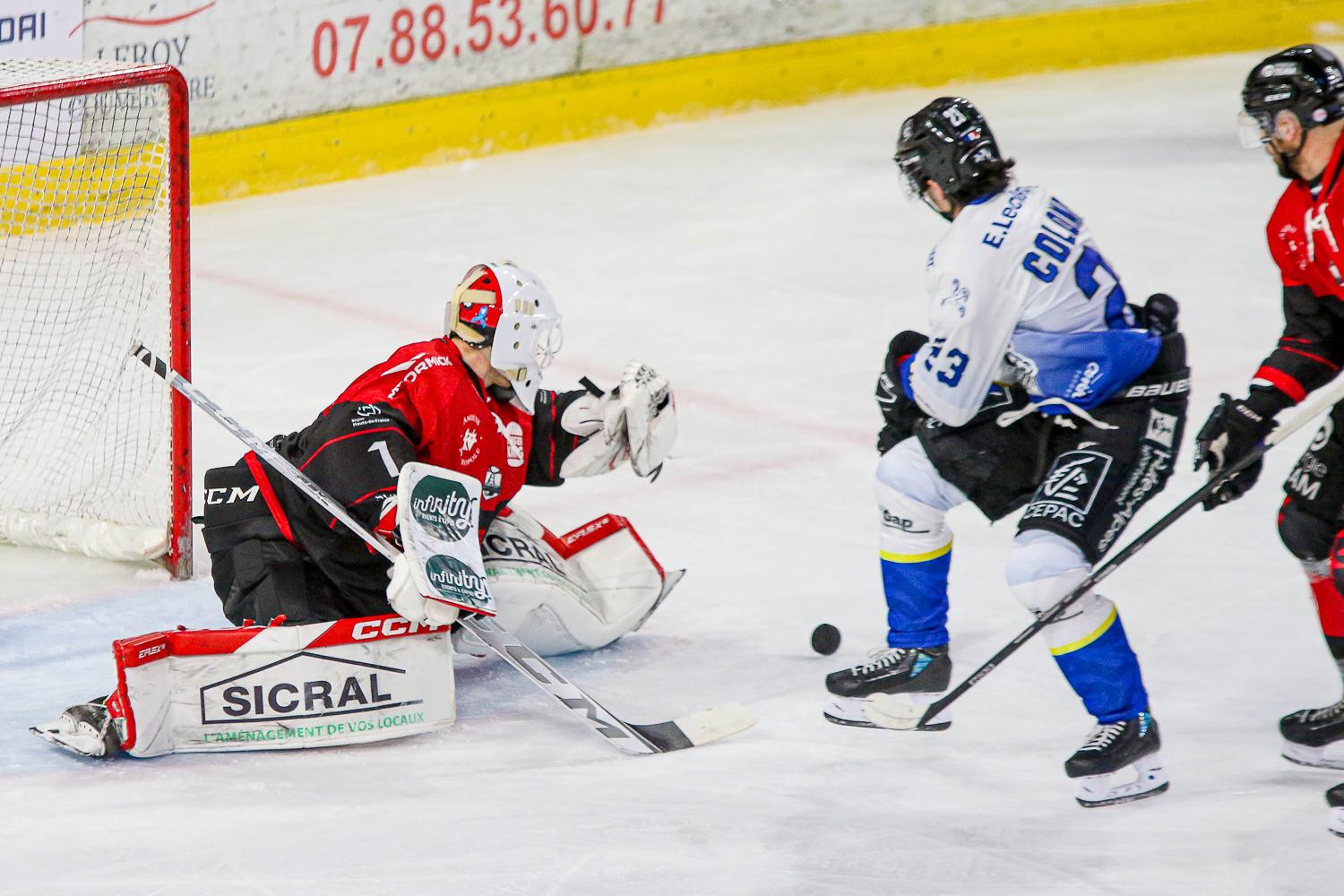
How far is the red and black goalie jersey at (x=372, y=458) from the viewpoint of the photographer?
296cm

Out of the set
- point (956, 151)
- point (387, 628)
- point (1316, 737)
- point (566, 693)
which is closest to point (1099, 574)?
point (1316, 737)

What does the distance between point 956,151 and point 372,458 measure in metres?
1.10

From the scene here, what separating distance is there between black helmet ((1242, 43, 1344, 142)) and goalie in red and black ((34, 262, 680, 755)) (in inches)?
46.8

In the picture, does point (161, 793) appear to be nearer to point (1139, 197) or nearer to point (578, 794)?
point (578, 794)

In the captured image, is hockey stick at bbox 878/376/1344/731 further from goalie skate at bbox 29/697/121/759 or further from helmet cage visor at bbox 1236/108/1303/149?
goalie skate at bbox 29/697/121/759

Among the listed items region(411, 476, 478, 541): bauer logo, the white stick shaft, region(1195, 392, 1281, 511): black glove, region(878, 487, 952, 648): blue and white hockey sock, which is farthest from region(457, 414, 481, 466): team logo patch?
the white stick shaft

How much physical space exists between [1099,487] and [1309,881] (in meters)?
0.67

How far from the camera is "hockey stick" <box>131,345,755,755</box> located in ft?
9.56

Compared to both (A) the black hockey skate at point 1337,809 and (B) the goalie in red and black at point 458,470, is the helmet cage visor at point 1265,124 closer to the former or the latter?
(A) the black hockey skate at point 1337,809

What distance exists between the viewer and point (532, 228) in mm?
6508

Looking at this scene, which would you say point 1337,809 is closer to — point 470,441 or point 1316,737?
point 1316,737

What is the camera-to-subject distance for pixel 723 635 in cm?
349

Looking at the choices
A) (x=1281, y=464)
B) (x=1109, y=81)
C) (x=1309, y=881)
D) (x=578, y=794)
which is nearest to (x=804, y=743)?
(x=578, y=794)

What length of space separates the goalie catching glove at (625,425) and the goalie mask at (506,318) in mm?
243
